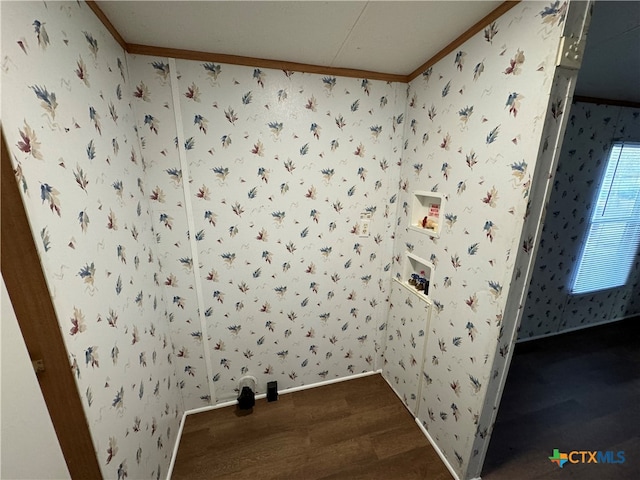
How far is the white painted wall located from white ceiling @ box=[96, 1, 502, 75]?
1.13 meters

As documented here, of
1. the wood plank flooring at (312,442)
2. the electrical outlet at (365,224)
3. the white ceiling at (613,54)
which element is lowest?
the wood plank flooring at (312,442)

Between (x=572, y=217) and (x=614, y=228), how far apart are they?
24.3 inches

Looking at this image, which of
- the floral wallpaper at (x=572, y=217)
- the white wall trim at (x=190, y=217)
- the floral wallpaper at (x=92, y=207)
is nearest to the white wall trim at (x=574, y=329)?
the floral wallpaper at (x=572, y=217)

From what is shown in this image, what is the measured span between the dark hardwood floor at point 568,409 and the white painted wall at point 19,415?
1.93 meters

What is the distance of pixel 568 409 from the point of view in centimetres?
175

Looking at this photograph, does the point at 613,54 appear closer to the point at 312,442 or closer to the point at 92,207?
the point at 92,207

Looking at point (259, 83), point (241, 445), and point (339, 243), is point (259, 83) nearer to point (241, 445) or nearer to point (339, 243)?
point (339, 243)

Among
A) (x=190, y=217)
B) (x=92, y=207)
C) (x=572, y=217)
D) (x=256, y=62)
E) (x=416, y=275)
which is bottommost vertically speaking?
(x=416, y=275)

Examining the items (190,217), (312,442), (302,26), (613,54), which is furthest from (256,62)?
(312,442)

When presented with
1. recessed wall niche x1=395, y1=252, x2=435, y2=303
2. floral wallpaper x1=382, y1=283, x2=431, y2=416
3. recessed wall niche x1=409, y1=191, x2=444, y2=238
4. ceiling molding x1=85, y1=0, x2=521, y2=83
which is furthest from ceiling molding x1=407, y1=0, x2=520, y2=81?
floral wallpaper x1=382, y1=283, x2=431, y2=416

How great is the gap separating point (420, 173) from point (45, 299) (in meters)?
1.75

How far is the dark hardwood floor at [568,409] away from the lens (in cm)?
139

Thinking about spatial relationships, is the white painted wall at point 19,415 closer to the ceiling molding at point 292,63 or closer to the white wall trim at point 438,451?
the ceiling molding at point 292,63

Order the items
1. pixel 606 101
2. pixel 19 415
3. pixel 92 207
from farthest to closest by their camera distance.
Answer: pixel 606 101
pixel 92 207
pixel 19 415
